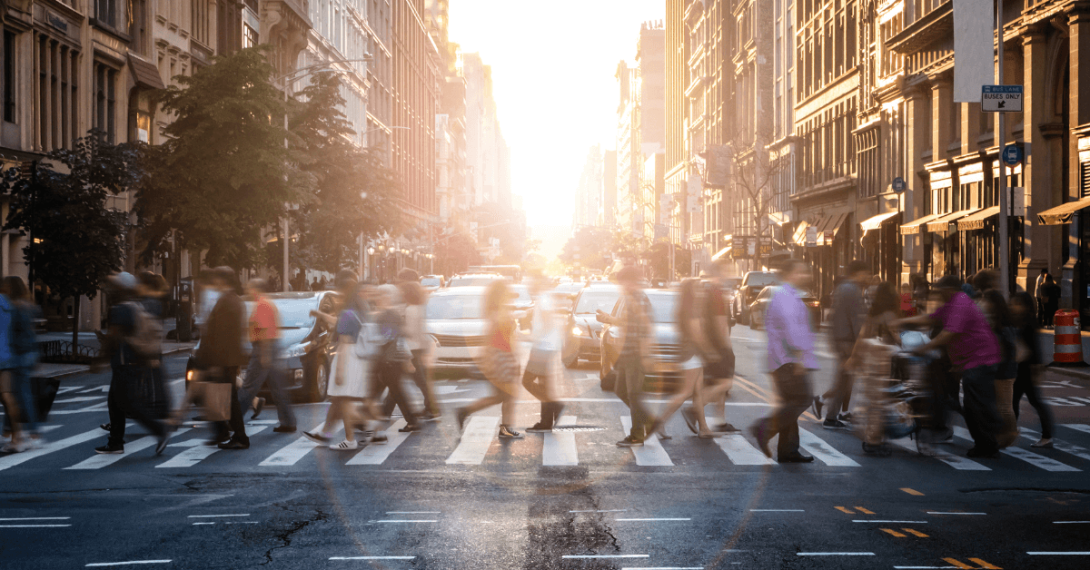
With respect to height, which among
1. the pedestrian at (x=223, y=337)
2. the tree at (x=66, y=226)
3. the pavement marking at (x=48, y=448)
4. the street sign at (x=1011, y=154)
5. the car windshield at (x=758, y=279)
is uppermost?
the street sign at (x=1011, y=154)

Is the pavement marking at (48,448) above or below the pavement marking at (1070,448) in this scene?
A: above

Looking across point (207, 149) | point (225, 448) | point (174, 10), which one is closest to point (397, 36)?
point (174, 10)

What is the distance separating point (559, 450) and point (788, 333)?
283cm

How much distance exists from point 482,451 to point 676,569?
16.7ft

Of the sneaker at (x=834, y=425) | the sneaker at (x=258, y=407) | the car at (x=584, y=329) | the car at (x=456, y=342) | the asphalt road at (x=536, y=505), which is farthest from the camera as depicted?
the car at (x=584, y=329)

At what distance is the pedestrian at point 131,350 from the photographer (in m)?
11.1

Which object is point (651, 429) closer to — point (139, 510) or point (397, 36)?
point (139, 510)

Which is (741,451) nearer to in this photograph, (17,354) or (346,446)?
(346,446)

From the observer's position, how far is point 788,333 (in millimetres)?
10367

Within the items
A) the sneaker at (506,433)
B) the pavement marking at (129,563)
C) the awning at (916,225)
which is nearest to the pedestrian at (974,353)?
the sneaker at (506,433)

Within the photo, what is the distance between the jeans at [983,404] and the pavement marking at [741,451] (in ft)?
7.15

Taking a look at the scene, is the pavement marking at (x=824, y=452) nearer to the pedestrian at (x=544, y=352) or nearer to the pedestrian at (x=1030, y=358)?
the pedestrian at (x=1030, y=358)

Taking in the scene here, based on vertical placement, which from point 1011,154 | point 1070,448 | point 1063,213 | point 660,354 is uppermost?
point 1011,154

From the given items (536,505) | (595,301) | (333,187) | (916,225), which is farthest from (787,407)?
(333,187)
